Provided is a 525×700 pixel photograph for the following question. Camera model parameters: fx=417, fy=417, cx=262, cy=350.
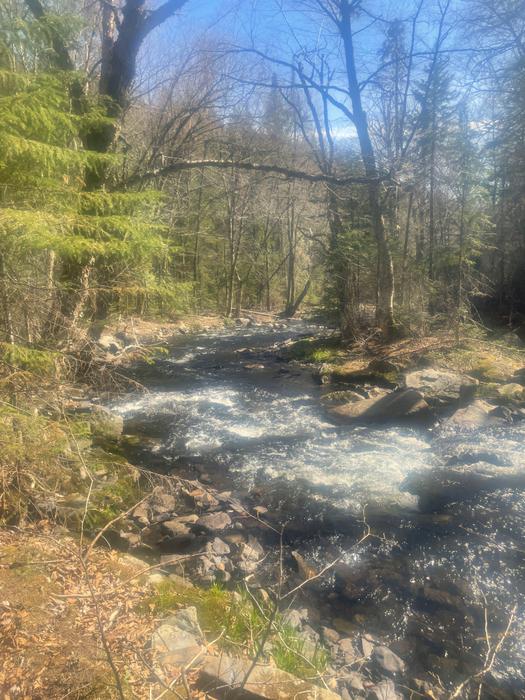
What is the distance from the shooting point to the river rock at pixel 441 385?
10.0m

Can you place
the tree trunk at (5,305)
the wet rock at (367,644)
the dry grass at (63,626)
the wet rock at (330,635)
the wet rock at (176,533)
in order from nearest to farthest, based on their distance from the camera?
the dry grass at (63,626) → the wet rock at (367,644) → the wet rock at (330,635) → the tree trunk at (5,305) → the wet rock at (176,533)

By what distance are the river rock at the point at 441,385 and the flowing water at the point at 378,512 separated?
1.49 meters

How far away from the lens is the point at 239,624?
352 centimetres

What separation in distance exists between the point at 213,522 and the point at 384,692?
2.84 m

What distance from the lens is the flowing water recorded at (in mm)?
4059

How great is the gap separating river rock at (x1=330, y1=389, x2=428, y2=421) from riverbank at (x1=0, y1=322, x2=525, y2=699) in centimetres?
14

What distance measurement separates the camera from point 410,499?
20.8 feet

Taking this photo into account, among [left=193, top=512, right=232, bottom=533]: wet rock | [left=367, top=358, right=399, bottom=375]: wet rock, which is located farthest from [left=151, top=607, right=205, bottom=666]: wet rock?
[left=367, top=358, right=399, bottom=375]: wet rock

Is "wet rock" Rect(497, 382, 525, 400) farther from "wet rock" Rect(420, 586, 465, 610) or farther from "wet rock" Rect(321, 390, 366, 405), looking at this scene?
"wet rock" Rect(420, 586, 465, 610)

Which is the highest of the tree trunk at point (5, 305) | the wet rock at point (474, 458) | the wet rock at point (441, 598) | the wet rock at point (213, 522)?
the tree trunk at point (5, 305)

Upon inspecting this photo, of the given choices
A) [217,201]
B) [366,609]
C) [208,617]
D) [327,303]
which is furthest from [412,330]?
[217,201]

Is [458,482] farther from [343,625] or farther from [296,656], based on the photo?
[296,656]

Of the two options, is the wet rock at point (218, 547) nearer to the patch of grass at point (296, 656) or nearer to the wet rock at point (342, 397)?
the patch of grass at point (296, 656)

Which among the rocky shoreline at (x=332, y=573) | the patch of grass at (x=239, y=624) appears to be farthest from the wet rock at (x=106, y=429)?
the patch of grass at (x=239, y=624)
